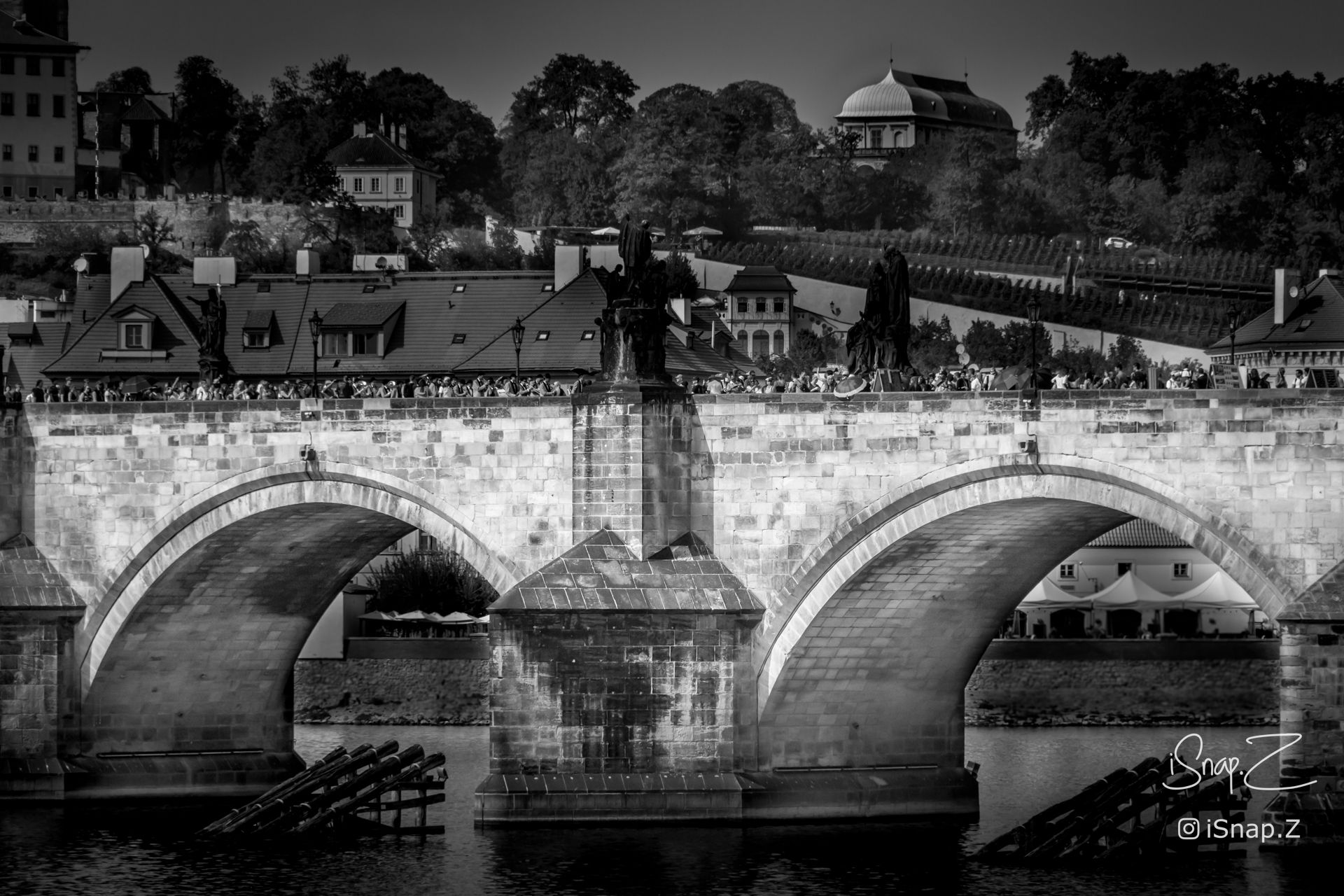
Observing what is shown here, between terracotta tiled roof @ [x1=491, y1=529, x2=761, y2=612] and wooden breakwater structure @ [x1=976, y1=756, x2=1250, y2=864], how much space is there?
6.03 meters

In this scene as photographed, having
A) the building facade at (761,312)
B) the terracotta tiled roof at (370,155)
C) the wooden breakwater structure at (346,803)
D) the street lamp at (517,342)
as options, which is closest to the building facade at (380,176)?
the terracotta tiled roof at (370,155)

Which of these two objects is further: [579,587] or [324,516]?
[324,516]

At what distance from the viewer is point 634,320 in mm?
48781

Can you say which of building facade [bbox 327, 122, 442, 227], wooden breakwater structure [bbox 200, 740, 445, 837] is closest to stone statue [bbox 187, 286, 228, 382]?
wooden breakwater structure [bbox 200, 740, 445, 837]

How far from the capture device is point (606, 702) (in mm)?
47656

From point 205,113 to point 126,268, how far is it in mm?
66650

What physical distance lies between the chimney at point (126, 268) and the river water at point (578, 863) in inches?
1509

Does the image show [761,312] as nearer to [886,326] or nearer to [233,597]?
[233,597]

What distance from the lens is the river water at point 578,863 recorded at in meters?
44.8

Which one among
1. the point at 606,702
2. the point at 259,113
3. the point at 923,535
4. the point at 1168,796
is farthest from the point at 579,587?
the point at 259,113

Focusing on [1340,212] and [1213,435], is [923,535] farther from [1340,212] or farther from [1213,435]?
[1340,212]

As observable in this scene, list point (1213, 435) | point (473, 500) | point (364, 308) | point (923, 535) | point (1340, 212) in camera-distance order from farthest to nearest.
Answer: point (1340, 212) → point (364, 308) → point (473, 500) → point (923, 535) → point (1213, 435)

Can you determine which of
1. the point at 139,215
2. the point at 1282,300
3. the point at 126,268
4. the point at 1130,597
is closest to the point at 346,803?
the point at 1130,597

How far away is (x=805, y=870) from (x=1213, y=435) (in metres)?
9.65
